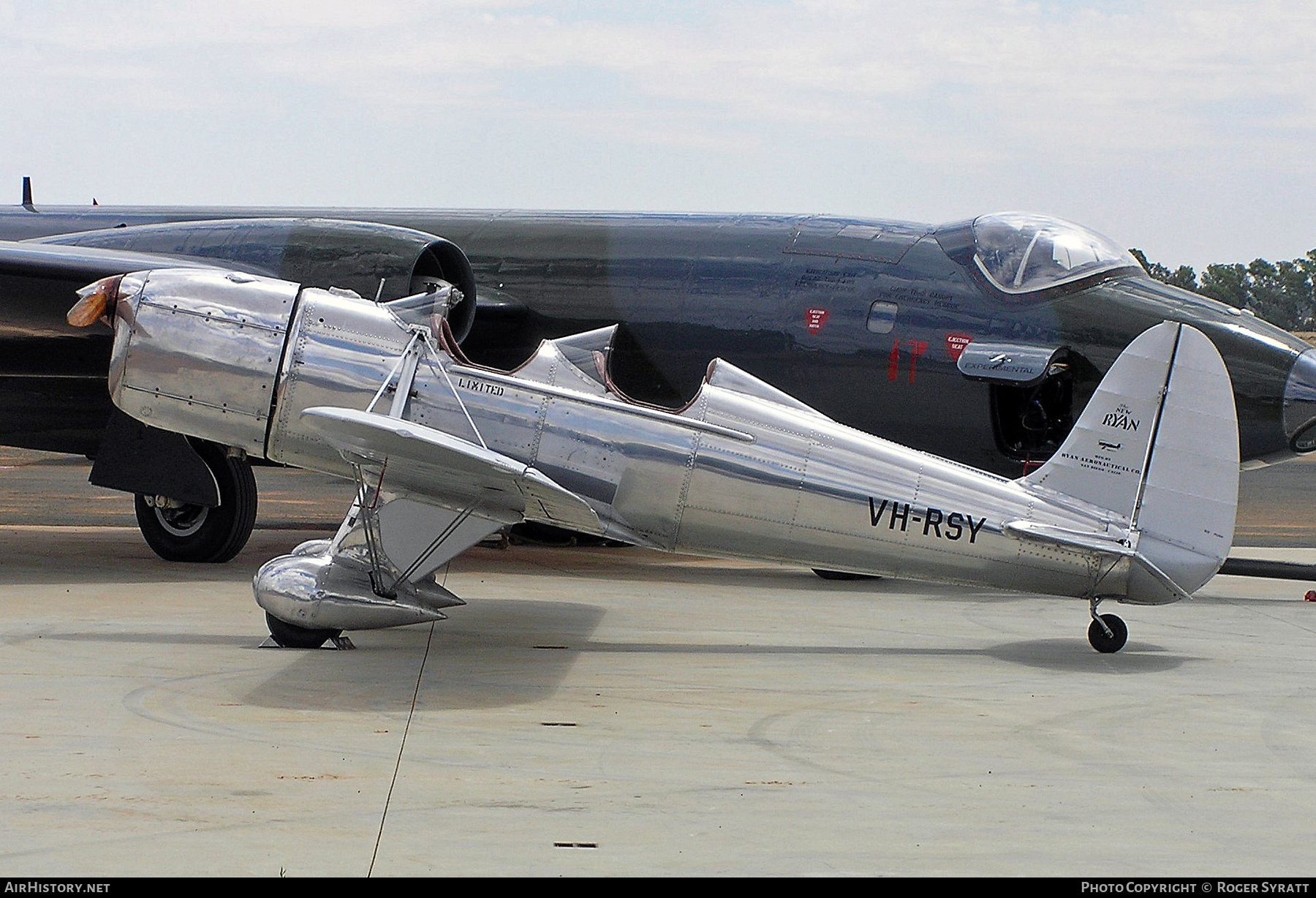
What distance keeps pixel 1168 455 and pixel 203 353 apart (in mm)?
6116

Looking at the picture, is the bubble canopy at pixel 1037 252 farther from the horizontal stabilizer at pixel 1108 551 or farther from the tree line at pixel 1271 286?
the tree line at pixel 1271 286

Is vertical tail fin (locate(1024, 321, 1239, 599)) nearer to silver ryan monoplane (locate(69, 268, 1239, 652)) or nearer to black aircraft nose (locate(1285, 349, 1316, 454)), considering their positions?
silver ryan monoplane (locate(69, 268, 1239, 652))

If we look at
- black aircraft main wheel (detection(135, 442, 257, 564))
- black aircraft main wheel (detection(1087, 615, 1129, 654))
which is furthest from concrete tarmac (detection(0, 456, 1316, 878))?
black aircraft main wheel (detection(135, 442, 257, 564))

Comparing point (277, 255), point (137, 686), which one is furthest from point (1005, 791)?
point (277, 255)

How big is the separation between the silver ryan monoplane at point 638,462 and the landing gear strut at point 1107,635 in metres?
0.01

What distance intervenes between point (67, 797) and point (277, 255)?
764cm

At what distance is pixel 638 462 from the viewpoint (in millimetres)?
8500

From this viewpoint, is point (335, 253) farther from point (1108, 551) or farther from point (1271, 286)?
point (1271, 286)

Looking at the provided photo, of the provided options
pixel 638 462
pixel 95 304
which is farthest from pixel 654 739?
pixel 95 304

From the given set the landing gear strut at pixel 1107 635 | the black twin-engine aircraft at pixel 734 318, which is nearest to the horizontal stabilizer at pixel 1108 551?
the landing gear strut at pixel 1107 635

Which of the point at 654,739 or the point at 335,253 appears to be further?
the point at 335,253

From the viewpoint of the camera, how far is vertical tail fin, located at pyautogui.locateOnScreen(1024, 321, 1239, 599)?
8.27 metres

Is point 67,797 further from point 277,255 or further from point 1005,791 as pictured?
point 277,255

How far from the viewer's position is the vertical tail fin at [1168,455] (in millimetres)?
8273
